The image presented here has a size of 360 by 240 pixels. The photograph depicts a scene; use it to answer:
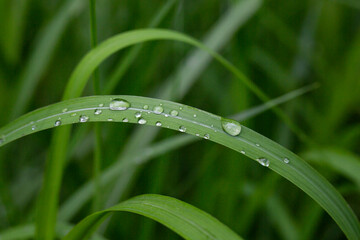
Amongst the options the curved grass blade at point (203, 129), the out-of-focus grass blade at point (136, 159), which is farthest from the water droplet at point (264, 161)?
the out-of-focus grass blade at point (136, 159)

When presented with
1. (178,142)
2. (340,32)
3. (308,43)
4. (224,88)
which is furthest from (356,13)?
(178,142)

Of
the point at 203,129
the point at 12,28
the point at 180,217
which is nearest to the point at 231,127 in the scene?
the point at 203,129

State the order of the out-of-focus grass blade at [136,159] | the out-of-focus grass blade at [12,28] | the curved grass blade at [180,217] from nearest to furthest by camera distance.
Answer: the curved grass blade at [180,217] → the out-of-focus grass blade at [136,159] → the out-of-focus grass blade at [12,28]

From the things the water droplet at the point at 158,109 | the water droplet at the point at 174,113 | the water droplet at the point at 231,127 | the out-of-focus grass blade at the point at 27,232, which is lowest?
the out-of-focus grass blade at the point at 27,232

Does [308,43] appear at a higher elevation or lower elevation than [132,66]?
higher

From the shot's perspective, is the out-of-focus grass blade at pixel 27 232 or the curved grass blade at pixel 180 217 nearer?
the curved grass blade at pixel 180 217

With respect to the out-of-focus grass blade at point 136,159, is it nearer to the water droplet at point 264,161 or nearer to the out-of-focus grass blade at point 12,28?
the water droplet at point 264,161

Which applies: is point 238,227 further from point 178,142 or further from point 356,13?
point 356,13
